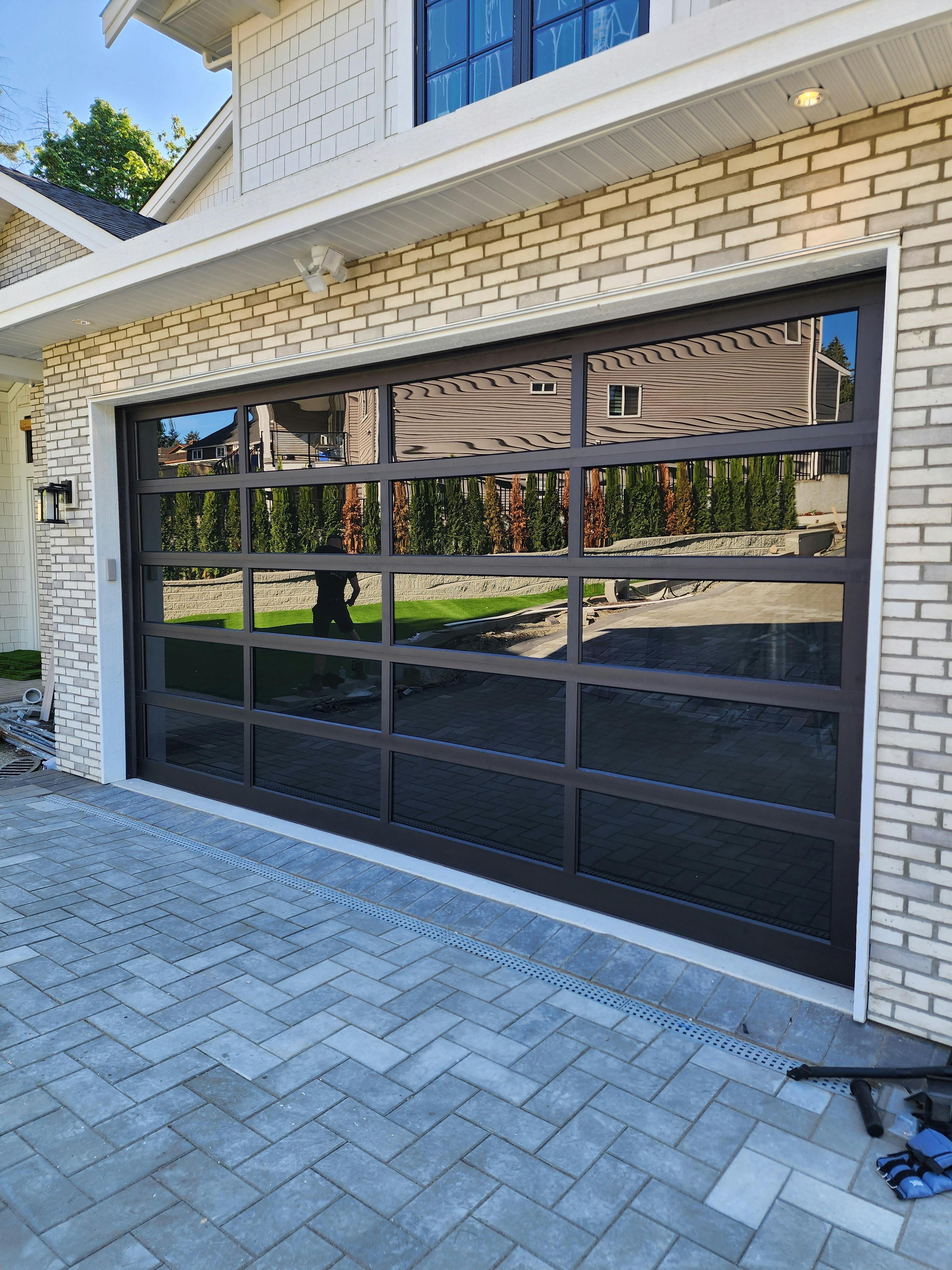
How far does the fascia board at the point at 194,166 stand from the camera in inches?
361

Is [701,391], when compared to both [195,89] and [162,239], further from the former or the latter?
[195,89]

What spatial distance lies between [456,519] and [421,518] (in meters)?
0.25

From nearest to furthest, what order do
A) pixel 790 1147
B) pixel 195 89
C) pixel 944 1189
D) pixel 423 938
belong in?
pixel 944 1189
pixel 790 1147
pixel 423 938
pixel 195 89

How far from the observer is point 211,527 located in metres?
5.57

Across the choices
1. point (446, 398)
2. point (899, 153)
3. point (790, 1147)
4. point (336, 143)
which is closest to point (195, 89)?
point (336, 143)

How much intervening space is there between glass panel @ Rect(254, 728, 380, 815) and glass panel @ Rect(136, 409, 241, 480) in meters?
1.87

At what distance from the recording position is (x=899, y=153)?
264 cm

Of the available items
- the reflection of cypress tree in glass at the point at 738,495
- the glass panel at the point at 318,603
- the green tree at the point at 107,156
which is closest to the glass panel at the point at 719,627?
the reflection of cypress tree in glass at the point at 738,495

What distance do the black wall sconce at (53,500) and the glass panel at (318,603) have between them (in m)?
1.81

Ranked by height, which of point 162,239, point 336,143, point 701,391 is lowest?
point 701,391

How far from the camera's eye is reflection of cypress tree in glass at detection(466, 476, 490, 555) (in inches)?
164

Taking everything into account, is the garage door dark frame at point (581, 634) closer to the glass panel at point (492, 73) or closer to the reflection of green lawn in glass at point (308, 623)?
the reflection of green lawn in glass at point (308, 623)

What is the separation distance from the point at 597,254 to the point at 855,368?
115 cm

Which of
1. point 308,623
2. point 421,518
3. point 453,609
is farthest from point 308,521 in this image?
point 453,609
